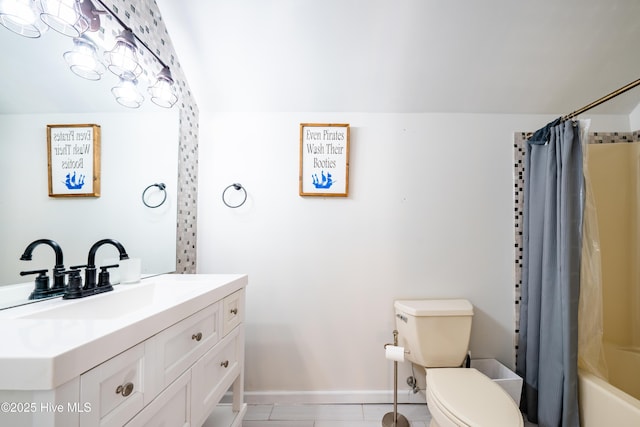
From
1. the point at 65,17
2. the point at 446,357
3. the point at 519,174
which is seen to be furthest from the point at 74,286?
the point at 519,174

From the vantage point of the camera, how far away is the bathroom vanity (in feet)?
1.48

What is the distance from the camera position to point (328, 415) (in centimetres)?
157

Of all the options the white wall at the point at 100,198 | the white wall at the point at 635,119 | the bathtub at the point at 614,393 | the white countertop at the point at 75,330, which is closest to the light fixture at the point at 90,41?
the white wall at the point at 100,198

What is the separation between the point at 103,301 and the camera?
96cm

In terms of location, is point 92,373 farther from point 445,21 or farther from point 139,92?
point 445,21

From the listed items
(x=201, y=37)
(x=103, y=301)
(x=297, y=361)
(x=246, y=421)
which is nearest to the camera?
(x=103, y=301)

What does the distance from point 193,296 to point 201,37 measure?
1.41 meters

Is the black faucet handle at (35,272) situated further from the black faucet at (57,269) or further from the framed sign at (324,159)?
the framed sign at (324,159)

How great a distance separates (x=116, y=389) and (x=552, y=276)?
6.47ft

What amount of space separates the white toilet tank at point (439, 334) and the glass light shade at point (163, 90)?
1.86 meters

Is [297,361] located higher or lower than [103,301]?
lower

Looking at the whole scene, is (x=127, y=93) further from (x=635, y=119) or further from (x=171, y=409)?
(x=635, y=119)

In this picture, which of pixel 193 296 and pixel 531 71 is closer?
pixel 193 296

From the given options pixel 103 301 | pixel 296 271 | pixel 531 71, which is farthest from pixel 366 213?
pixel 103 301
